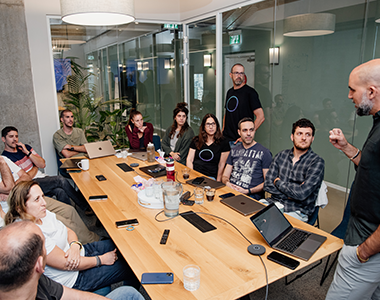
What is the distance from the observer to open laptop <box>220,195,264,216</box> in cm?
223

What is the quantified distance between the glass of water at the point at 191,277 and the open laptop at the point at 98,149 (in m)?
2.82

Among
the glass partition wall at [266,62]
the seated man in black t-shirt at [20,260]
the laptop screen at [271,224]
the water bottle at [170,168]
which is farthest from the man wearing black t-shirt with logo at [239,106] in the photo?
the seated man in black t-shirt at [20,260]

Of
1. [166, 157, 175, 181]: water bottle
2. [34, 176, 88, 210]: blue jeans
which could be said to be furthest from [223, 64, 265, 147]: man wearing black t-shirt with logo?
[34, 176, 88, 210]: blue jeans

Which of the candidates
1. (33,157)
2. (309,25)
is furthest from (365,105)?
(33,157)

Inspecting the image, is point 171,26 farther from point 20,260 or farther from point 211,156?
point 20,260

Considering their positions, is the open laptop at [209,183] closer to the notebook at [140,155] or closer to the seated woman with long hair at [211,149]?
the seated woman with long hair at [211,149]

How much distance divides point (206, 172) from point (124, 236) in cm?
177

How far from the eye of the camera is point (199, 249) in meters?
1.76

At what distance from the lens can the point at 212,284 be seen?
146cm

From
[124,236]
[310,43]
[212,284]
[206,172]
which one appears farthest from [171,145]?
[212,284]

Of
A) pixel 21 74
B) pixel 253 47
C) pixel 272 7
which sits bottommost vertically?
pixel 21 74

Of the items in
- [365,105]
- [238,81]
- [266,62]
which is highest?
[266,62]

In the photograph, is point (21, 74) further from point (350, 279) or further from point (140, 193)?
point (350, 279)

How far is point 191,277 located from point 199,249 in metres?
0.31
